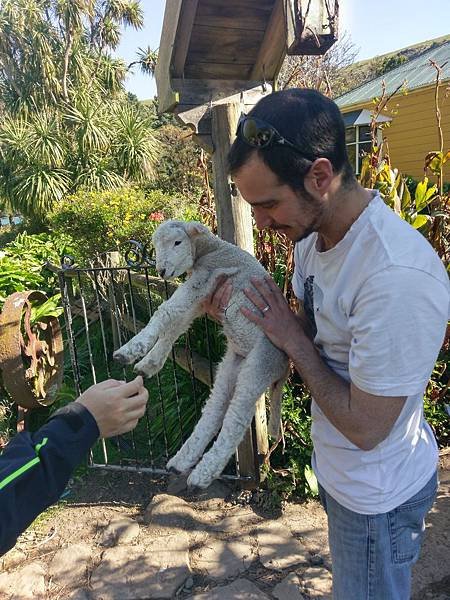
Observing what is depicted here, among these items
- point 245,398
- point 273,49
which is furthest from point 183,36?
point 245,398

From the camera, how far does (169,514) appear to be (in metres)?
3.40

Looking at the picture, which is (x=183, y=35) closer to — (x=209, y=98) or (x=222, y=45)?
(x=222, y=45)

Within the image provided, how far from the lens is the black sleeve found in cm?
120

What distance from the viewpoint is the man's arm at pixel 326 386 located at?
131cm

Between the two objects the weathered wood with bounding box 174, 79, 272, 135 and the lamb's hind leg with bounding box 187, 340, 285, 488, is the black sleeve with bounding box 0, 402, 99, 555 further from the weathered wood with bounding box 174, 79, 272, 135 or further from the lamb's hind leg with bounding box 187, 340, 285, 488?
the weathered wood with bounding box 174, 79, 272, 135

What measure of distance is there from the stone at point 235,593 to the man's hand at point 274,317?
189 cm

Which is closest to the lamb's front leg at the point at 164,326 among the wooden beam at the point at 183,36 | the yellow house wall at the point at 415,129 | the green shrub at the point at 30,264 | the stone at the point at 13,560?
the wooden beam at the point at 183,36

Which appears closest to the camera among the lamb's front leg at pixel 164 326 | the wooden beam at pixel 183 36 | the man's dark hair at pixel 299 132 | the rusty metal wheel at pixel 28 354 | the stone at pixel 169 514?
the man's dark hair at pixel 299 132

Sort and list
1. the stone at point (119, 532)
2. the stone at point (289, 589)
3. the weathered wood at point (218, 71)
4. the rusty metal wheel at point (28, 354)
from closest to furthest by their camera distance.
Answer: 1. the weathered wood at point (218, 71)
2. the stone at point (289, 589)
3. the stone at point (119, 532)
4. the rusty metal wheel at point (28, 354)

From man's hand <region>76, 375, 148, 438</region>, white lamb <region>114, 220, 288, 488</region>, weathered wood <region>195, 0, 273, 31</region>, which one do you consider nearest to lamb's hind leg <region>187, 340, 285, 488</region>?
white lamb <region>114, 220, 288, 488</region>

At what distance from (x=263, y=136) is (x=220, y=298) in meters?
0.73

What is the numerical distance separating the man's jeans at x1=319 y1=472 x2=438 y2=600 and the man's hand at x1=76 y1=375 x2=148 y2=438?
2.59 feet

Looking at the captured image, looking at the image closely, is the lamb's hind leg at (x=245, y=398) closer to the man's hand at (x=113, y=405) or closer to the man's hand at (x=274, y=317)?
the man's hand at (x=274, y=317)

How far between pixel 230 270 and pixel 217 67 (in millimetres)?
1429
